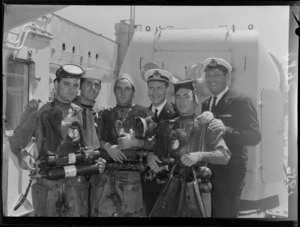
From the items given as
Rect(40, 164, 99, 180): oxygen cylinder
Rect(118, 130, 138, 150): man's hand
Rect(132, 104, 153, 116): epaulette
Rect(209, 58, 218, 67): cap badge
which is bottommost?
Rect(40, 164, 99, 180): oxygen cylinder

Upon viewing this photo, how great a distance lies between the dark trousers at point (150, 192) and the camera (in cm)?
362

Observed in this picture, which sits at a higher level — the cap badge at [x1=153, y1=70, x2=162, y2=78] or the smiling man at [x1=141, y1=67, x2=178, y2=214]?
the cap badge at [x1=153, y1=70, x2=162, y2=78]

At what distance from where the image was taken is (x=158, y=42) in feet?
11.9

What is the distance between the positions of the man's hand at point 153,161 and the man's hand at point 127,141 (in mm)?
137

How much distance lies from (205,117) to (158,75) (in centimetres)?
46

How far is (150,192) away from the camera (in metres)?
3.62

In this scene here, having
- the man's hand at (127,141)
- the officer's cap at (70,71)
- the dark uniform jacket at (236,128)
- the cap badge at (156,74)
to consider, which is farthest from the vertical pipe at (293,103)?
the officer's cap at (70,71)

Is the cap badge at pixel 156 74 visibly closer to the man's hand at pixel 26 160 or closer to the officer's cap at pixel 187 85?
the officer's cap at pixel 187 85

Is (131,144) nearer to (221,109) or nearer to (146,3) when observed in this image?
(221,109)

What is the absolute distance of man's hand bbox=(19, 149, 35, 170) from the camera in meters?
3.62

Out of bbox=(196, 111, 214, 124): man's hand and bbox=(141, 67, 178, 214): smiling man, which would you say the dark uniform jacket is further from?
bbox=(141, 67, 178, 214): smiling man

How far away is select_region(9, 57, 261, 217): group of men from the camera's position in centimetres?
358

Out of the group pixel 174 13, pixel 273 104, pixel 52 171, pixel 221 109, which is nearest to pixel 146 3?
pixel 174 13

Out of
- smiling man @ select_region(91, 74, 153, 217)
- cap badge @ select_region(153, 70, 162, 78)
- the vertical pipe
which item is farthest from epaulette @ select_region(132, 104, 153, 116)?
the vertical pipe
